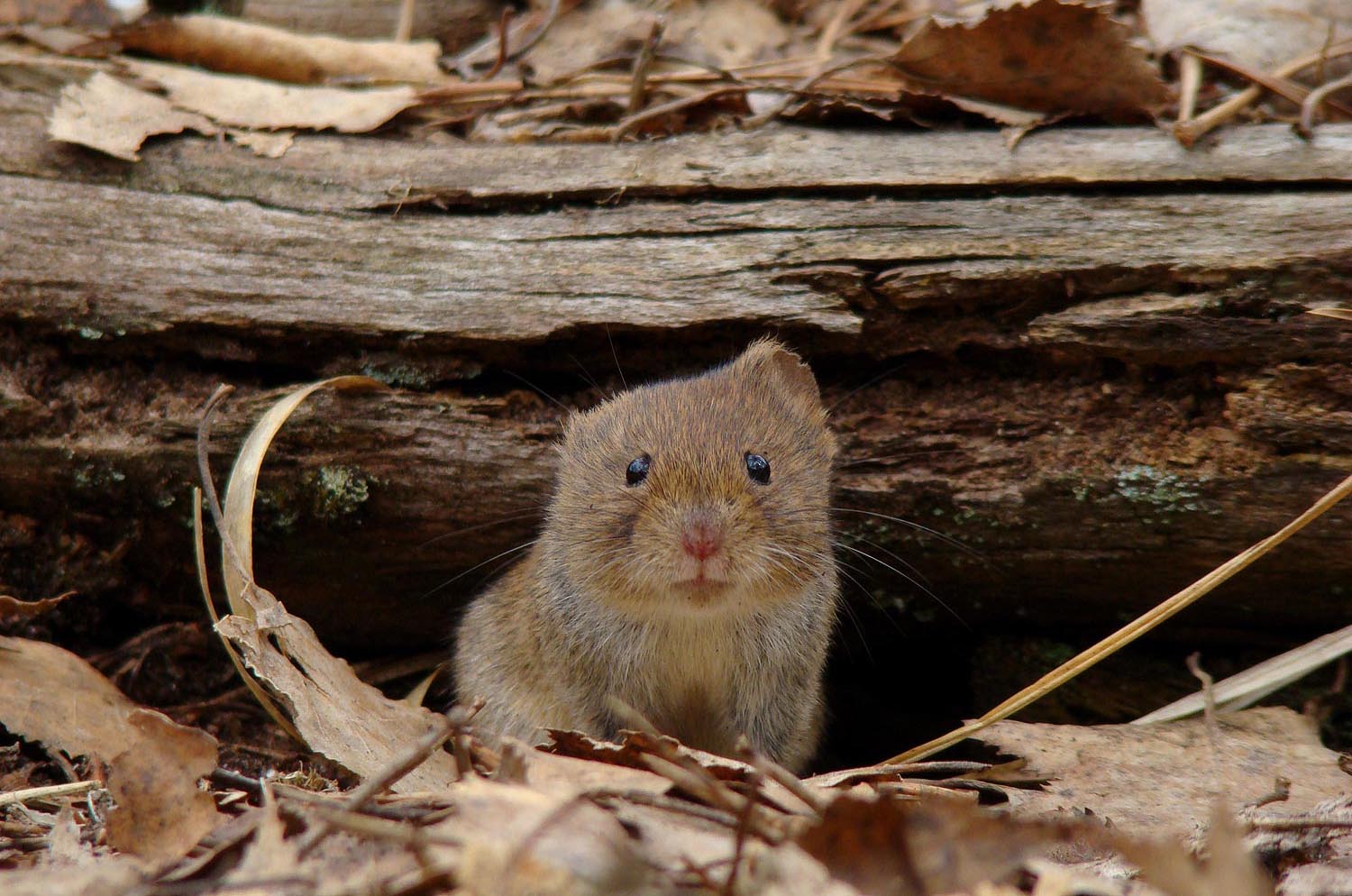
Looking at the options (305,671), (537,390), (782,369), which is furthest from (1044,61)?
(305,671)

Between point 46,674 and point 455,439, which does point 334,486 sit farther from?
point 46,674

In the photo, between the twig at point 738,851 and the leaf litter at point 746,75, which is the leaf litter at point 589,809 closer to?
the twig at point 738,851

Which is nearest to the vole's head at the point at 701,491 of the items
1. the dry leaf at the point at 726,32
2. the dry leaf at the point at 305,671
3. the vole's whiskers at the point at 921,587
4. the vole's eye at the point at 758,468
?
the vole's eye at the point at 758,468

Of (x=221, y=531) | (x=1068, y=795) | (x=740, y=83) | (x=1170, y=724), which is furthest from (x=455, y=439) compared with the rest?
(x=1170, y=724)

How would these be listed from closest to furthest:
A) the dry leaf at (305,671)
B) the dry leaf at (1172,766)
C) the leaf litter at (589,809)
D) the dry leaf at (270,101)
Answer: the leaf litter at (589,809) → the dry leaf at (1172,766) → the dry leaf at (305,671) → the dry leaf at (270,101)

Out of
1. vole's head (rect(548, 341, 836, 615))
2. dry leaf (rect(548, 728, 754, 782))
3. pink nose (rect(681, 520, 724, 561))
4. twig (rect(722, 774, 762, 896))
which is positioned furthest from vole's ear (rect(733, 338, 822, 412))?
twig (rect(722, 774, 762, 896))

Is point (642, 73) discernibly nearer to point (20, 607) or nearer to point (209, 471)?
point (209, 471)
